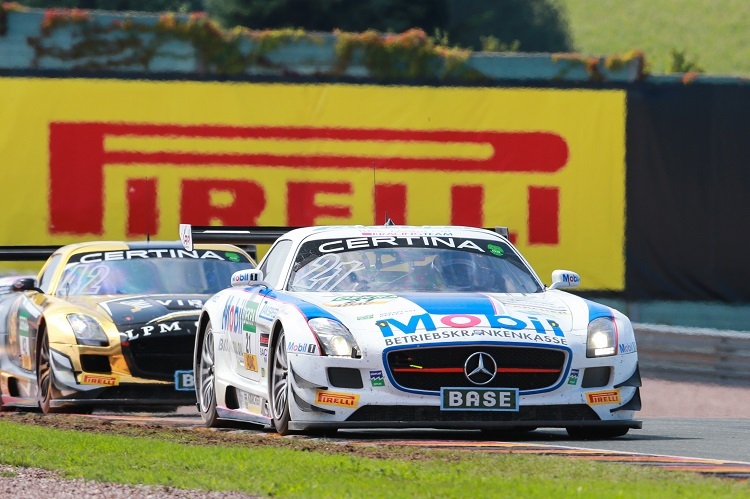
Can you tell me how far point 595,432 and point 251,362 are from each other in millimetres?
2145

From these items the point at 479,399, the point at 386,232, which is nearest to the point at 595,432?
the point at 479,399

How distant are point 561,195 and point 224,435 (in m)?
17.9

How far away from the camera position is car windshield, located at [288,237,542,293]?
1049 centimetres

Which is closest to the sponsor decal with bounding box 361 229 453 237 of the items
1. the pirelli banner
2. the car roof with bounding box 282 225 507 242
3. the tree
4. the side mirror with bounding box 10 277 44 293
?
the car roof with bounding box 282 225 507 242

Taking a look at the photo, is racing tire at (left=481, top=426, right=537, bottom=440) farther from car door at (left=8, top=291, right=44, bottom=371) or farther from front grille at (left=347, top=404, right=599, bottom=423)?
car door at (left=8, top=291, right=44, bottom=371)

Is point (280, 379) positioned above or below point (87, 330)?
above

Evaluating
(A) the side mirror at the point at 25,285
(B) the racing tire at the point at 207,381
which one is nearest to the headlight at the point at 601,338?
(B) the racing tire at the point at 207,381

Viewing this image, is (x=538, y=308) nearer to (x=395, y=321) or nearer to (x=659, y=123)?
(x=395, y=321)

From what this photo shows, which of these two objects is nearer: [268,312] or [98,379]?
[268,312]

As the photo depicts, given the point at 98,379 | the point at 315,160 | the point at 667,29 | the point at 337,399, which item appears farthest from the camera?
the point at 667,29

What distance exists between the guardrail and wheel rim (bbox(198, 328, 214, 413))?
28.2 ft

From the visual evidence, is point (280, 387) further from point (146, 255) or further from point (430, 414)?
point (146, 255)

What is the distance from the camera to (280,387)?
32.4ft

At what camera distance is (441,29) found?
207 ft
